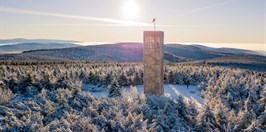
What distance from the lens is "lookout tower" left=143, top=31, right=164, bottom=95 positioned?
11.3m

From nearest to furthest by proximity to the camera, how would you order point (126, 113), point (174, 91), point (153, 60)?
point (126, 113) → point (153, 60) → point (174, 91)

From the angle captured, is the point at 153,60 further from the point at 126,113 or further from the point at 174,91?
the point at 126,113

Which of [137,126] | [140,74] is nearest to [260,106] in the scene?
[137,126]

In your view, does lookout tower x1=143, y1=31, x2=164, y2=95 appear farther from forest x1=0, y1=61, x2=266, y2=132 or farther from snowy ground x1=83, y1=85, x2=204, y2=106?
Result: forest x1=0, y1=61, x2=266, y2=132

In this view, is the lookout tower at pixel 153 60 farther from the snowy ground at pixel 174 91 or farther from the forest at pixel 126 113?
the forest at pixel 126 113

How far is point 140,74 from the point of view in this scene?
637 inches

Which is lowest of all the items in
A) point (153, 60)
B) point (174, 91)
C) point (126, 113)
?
point (174, 91)

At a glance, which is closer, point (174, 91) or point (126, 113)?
point (126, 113)

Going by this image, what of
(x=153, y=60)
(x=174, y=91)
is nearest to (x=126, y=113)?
(x=153, y=60)

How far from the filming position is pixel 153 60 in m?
11.6

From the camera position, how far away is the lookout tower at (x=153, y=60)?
37.2 feet

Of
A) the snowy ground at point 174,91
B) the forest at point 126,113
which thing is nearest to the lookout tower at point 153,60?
the snowy ground at point 174,91

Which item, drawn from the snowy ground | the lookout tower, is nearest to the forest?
the snowy ground

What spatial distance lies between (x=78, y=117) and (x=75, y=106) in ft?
6.08
